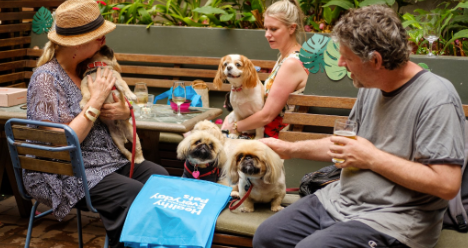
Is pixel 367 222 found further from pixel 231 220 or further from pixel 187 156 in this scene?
pixel 187 156

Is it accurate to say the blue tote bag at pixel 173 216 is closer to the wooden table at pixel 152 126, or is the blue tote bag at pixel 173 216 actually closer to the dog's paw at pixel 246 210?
the dog's paw at pixel 246 210

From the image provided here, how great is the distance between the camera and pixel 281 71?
10.1 feet

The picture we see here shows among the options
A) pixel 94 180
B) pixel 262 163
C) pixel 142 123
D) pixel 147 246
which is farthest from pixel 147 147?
pixel 262 163

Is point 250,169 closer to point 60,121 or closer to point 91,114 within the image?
point 91,114

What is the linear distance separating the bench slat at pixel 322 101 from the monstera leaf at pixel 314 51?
0.75 feet

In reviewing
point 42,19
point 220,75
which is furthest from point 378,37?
point 42,19

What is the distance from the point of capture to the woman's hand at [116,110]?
8.42 ft

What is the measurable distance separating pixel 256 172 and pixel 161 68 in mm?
2942

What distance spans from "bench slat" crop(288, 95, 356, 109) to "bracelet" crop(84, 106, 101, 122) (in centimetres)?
127

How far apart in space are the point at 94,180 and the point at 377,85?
1608mm

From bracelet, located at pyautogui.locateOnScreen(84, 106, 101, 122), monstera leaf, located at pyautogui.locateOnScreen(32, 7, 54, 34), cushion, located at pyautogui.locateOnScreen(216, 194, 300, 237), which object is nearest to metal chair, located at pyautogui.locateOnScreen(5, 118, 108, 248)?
bracelet, located at pyautogui.locateOnScreen(84, 106, 101, 122)

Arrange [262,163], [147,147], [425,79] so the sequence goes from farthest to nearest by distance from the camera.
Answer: [147,147] → [262,163] → [425,79]

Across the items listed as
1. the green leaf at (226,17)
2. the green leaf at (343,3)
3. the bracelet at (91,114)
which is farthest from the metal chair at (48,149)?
the green leaf at (343,3)

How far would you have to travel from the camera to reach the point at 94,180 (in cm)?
245
